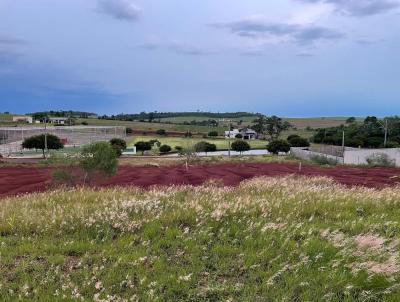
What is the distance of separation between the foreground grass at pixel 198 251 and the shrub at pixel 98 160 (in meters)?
12.9

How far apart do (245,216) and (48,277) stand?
2819 mm

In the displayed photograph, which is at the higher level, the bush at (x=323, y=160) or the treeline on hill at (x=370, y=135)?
the treeline on hill at (x=370, y=135)

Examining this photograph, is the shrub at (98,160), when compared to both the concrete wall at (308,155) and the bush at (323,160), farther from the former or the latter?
the concrete wall at (308,155)

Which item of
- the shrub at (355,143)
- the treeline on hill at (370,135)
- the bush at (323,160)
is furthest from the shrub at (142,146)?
the bush at (323,160)

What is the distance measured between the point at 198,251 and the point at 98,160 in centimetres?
1611

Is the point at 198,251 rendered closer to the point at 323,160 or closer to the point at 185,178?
the point at 185,178

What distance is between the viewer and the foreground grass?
13.4 ft

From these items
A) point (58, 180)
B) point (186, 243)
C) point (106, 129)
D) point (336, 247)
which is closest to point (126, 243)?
point (186, 243)

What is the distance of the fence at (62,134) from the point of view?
3201 inches

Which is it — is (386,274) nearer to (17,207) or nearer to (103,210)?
(103,210)

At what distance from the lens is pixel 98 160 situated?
67.1ft

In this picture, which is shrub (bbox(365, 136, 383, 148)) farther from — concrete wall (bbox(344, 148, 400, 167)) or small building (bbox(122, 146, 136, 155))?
small building (bbox(122, 146, 136, 155))

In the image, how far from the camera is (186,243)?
207 inches

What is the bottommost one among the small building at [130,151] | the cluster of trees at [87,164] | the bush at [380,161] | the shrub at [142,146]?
the small building at [130,151]
